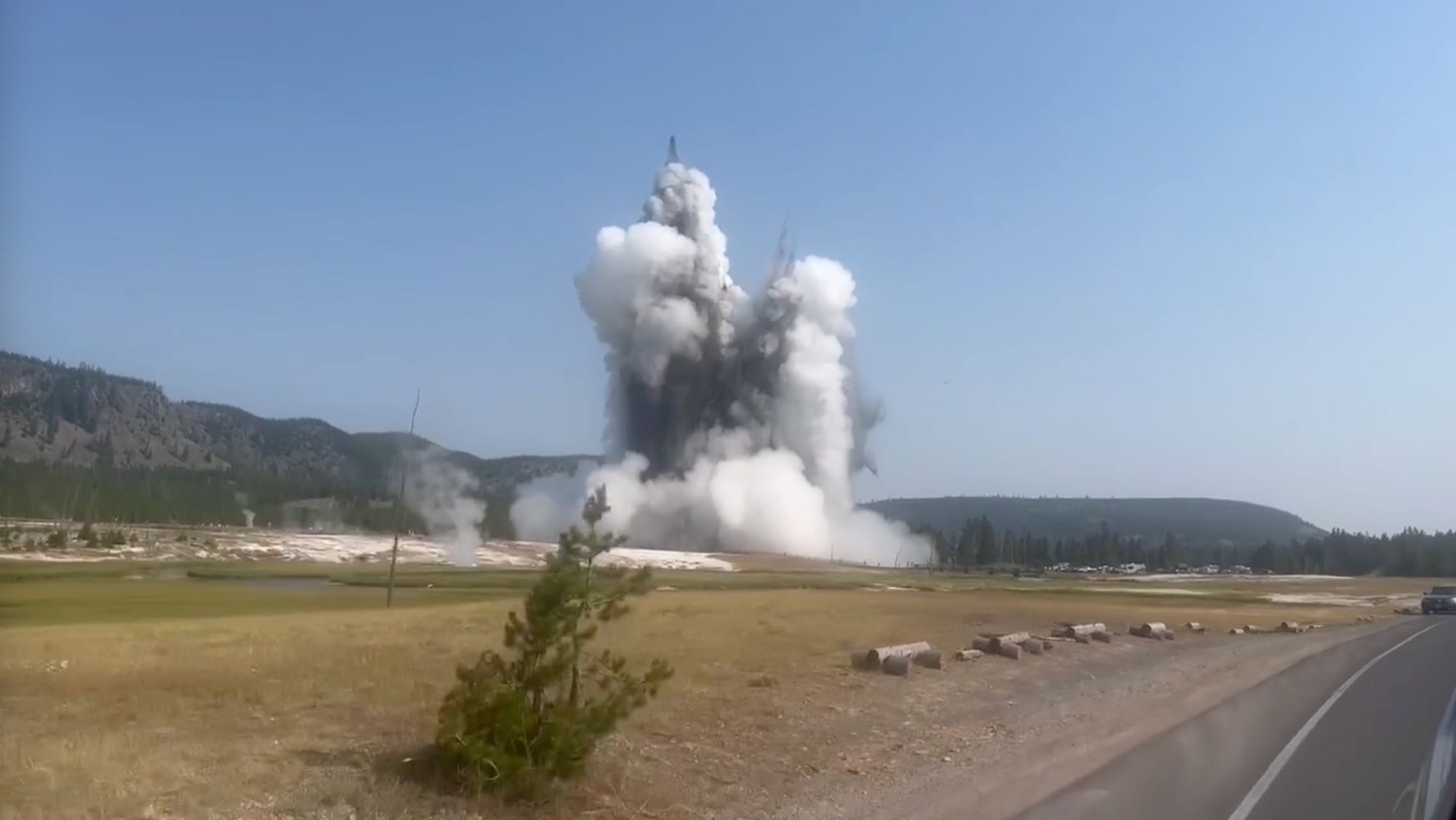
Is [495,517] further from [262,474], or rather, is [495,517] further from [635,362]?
[262,474]

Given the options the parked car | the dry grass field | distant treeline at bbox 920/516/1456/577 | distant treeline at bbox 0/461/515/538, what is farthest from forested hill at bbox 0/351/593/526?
distant treeline at bbox 920/516/1456/577

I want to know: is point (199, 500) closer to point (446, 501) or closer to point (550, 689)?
point (446, 501)

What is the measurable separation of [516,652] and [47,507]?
223ft

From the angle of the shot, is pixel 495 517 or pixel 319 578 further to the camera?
pixel 495 517

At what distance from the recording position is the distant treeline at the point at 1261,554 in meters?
165

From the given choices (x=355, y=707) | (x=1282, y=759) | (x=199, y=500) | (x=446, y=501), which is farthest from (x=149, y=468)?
(x=1282, y=759)

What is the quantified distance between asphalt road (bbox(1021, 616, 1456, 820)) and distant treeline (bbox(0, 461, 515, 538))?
53506 millimetres

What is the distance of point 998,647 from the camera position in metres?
26.4

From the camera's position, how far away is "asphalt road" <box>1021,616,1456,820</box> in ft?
36.9

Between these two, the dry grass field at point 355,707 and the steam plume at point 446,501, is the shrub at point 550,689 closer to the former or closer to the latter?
the dry grass field at point 355,707

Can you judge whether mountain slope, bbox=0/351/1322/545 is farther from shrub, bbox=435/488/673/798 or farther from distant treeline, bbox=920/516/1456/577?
distant treeline, bbox=920/516/1456/577

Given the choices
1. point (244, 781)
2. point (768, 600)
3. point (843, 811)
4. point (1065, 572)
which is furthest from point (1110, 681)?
point (1065, 572)

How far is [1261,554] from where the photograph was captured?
7431 inches

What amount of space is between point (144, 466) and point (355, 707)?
476ft
